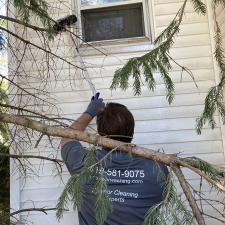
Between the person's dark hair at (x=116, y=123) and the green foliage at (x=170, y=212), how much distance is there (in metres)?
0.67

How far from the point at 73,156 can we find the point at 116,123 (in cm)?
32

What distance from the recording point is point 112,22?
12.5 ft

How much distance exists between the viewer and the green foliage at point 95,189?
1520 mm

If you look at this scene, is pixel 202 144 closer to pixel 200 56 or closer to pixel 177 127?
pixel 177 127

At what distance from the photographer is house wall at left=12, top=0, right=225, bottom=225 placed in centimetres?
353

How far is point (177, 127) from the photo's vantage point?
354cm

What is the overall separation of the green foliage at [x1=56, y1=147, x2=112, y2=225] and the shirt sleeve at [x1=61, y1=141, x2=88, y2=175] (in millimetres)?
516

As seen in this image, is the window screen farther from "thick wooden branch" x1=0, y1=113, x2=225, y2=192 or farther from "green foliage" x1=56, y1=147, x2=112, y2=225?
"green foliage" x1=56, y1=147, x2=112, y2=225

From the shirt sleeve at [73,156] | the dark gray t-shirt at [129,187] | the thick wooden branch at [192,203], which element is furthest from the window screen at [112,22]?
the thick wooden branch at [192,203]

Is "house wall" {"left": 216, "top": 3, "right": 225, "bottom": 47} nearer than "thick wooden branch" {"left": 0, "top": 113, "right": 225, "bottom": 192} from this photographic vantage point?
No

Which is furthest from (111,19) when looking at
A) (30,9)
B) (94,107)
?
(30,9)

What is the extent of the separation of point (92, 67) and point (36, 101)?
57 cm

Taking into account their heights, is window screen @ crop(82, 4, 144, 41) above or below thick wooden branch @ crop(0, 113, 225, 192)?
above

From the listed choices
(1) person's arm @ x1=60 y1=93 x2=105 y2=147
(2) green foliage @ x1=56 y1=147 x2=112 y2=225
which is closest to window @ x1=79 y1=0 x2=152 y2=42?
(1) person's arm @ x1=60 y1=93 x2=105 y2=147
